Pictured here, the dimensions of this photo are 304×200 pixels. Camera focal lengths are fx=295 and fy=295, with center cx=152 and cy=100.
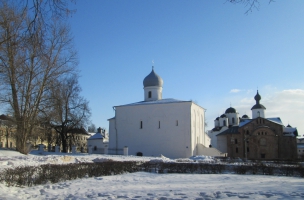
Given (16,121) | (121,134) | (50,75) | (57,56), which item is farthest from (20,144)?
(121,134)

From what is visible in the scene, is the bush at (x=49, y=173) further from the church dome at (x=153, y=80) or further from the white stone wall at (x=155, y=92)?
the church dome at (x=153, y=80)

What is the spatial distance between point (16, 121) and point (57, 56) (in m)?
5.21

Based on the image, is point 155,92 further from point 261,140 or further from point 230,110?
point 230,110

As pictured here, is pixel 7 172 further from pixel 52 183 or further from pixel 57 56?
pixel 57 56

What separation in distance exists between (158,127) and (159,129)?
0.96 ft

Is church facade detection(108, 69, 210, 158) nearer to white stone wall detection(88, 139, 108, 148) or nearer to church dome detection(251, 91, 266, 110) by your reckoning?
white stone wall detection(88, 139, 108, 148)

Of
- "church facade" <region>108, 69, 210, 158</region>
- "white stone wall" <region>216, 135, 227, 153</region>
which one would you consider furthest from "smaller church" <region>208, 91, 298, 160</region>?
"church facade" <region>108, 69, 210, 158</region>

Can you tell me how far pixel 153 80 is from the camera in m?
38.2

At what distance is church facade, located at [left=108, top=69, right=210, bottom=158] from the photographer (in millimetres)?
33406

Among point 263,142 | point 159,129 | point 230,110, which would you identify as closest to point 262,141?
point 263,142

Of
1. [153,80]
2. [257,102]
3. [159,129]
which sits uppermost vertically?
[153,80]

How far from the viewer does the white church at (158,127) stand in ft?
110

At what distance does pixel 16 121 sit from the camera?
19.4 meters

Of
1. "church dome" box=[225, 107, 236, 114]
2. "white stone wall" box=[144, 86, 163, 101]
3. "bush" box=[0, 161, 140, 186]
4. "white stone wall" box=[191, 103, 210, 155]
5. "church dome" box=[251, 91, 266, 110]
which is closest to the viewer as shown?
"bush" box=[0, 161, 140, 186]
